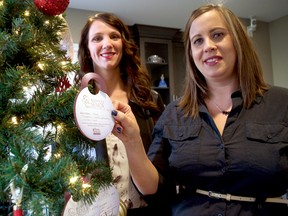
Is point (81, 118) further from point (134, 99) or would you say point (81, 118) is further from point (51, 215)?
point (134, 99)

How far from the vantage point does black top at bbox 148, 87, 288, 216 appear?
845mm

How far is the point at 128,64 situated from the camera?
4.66 feet

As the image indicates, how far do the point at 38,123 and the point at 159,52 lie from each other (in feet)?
10.8

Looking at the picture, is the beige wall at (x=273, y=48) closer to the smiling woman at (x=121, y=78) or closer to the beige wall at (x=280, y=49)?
the beige wall at (x=280, y=49)

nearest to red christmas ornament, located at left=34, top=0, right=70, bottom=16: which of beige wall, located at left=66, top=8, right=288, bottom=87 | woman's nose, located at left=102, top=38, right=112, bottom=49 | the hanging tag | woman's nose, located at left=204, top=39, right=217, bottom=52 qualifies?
the hanging tag

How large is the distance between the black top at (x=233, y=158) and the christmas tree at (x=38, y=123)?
37 centimetres

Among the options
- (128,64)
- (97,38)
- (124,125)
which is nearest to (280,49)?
(128,64)

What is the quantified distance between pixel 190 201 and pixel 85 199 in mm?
471

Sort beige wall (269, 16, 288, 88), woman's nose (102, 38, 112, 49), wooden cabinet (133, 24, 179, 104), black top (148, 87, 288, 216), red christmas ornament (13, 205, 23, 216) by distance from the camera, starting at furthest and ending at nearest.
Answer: beige wall (269, 16, 288, 88) < wooden cabinet (133, 24, 179, 104) < woman's nose (102, 38, 112, 49) < black top (148, 87, 288, 216) < red christmas ornament (13, 205, 23, 216)

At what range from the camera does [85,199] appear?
56 cm

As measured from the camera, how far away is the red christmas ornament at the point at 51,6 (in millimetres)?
640

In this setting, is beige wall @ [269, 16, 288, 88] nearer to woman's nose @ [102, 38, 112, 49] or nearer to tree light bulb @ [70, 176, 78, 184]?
woman's nose @ [102, 38, 112, 49]

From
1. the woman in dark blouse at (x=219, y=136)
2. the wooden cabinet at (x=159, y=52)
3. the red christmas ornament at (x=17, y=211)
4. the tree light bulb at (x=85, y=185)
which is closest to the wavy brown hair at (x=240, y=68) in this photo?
the woman in dark blouse at (x=219, y=136)

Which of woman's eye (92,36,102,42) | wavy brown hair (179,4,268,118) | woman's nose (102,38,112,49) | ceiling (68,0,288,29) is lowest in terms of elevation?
wavy brown hair (179,4,268,118)
